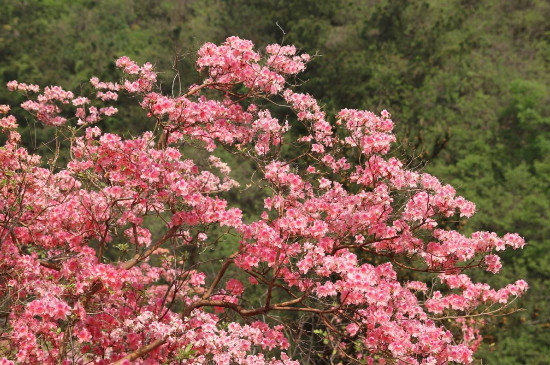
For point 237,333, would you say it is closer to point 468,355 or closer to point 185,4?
point 468,355

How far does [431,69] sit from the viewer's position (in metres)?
27.7

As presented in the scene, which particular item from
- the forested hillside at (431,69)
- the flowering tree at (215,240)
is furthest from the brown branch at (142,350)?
the forested hillside at (431,69)

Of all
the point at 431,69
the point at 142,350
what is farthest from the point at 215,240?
the point at 431,69

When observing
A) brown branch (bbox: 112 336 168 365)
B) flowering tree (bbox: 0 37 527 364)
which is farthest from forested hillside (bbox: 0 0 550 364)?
brown branch (bbox: 112 336 168 365)

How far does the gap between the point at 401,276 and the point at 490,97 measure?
64.1 feet

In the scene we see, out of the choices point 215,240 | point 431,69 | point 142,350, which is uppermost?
point 431,69

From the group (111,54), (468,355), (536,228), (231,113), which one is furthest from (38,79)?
(468,355)

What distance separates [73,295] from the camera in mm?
4578

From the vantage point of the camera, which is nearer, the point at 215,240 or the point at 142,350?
the point at 142,350

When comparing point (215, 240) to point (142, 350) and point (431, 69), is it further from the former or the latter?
point (431, 69)

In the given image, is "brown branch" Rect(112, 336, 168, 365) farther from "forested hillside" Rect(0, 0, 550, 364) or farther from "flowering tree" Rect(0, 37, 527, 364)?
"forested hillside" Rect(0, 0, 550, 364)

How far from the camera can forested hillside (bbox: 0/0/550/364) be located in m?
23.5

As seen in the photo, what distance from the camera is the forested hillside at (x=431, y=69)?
2353 cm

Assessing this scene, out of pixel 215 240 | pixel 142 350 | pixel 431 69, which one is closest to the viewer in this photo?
pixel 142 350
